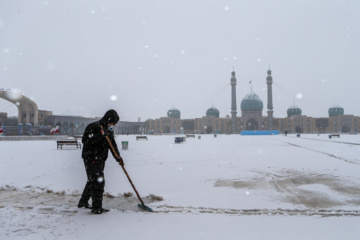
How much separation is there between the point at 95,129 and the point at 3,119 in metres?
84.9

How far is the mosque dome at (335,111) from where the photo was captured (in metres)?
108

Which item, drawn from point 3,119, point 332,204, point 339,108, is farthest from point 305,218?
point 339,108

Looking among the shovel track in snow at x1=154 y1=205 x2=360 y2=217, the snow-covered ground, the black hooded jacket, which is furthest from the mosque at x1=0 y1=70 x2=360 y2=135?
the black hooded jacket

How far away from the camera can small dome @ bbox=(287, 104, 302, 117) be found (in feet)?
354

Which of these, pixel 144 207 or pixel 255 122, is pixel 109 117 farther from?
pixel 255 122

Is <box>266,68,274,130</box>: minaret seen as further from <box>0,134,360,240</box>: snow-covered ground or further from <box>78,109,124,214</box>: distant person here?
<box>78,109,124,214</box>: distant person

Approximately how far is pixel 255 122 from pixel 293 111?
1929 cm

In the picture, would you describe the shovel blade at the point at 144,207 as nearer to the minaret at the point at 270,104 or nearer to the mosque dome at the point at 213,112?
the minaret at the point at 270,104

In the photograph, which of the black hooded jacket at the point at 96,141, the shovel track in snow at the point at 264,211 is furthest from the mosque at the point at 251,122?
the black hooded jacket at the point at 96,141

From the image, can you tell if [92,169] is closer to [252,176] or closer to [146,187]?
[146,187]

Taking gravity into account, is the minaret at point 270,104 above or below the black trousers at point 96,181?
above

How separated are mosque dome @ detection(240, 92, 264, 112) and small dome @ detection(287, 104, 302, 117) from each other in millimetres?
15095

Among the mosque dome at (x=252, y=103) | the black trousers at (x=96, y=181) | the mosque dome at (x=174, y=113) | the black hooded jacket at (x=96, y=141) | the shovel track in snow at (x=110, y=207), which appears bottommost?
the shovel track in snow at (x=110, y=207)

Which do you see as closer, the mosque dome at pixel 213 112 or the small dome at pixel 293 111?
the small dome at pixel 293 111
